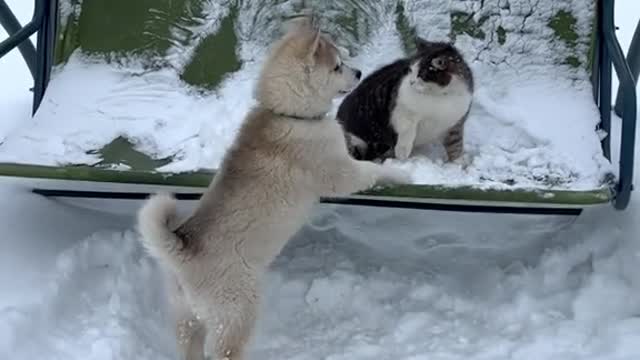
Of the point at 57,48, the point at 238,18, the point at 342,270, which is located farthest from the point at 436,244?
the point at 57,48

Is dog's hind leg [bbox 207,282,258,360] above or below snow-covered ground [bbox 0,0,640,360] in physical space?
above

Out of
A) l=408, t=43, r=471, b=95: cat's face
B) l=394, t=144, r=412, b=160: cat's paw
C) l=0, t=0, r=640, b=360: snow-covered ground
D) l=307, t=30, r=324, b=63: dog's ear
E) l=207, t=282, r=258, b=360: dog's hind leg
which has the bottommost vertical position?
l=0, t=0, r=640, b=360: snow-covered ground

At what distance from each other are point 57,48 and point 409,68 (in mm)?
1228

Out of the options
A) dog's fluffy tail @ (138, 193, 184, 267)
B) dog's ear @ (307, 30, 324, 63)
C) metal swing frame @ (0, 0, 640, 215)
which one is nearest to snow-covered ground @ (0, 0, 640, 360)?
metal swing frame @ (0, 0, 640, 215)

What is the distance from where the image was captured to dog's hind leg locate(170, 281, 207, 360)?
8.19ft

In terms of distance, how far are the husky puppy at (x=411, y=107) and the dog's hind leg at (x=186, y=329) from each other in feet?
2.77

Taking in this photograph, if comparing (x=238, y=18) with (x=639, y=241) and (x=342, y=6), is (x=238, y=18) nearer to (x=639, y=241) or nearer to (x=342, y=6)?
(x=342, y=6)

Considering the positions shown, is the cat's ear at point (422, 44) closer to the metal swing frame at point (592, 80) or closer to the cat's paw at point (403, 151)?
the cat's paw at point (403, 151)

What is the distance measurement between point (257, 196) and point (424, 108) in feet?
2.46

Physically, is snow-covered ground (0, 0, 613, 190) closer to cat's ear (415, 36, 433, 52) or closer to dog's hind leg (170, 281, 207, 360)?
cat's ear (415, 36, 433, 52)

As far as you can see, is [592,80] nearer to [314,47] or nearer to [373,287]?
[373,287]

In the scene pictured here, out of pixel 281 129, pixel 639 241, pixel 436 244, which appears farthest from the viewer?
pixel 436 244

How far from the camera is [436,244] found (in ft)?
10.8

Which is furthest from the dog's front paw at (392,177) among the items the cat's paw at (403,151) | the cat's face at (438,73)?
the cat's face at (438,73)
